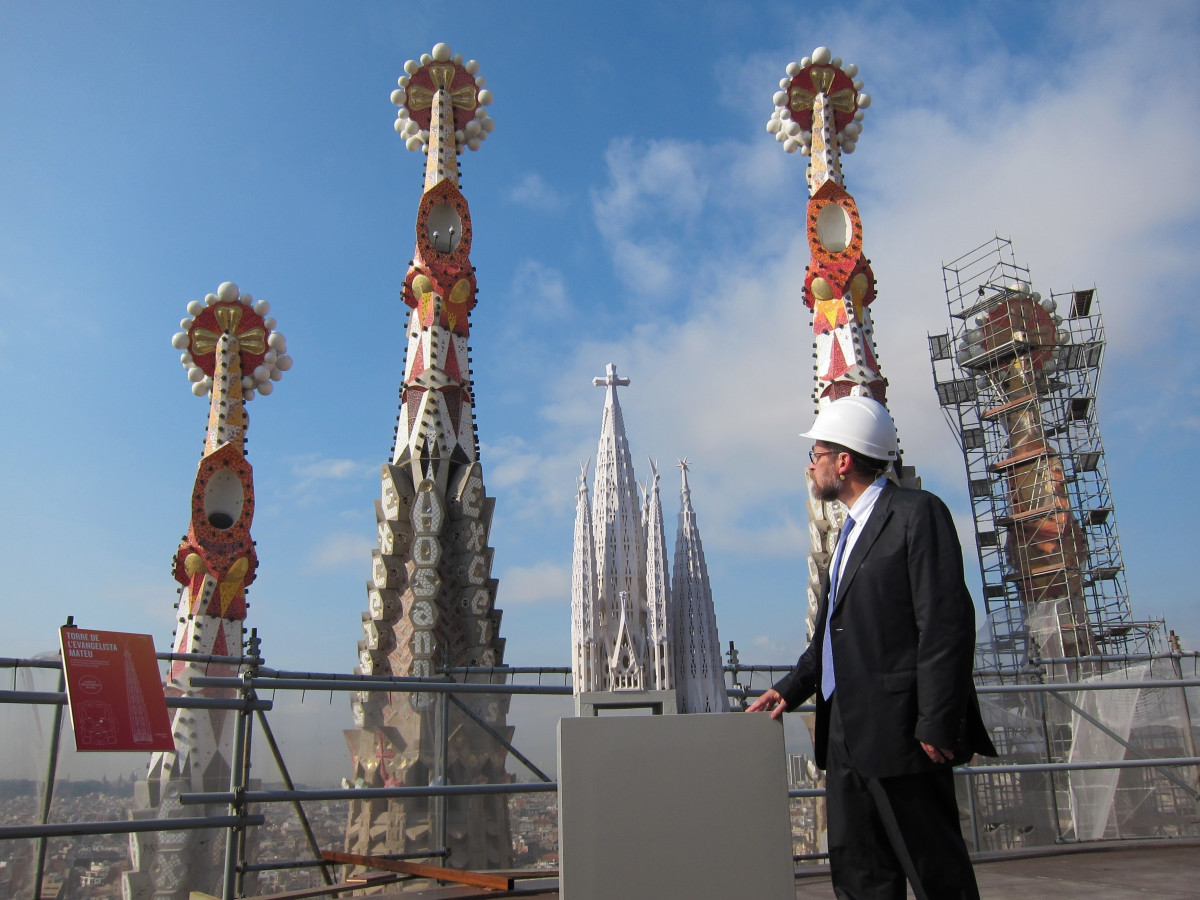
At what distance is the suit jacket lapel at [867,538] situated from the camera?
262 cm

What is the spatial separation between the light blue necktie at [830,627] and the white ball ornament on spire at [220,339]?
512 inches

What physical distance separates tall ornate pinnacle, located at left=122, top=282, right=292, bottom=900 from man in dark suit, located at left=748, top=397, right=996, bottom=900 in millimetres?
7932

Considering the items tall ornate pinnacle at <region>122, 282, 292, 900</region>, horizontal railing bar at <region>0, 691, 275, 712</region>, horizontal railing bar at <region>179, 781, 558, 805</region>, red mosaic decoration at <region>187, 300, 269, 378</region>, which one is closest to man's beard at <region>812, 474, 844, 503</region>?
horizontal railing bar at <region>179, 781, 558, 805</region>

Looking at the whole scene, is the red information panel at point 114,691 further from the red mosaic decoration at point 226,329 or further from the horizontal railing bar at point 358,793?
the red mosaic decoration at point 226,329

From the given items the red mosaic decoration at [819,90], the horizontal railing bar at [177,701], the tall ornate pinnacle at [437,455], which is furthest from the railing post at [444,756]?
the red mosaic decoration at [819,90]

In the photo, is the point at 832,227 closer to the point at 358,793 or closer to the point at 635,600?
the point at 635,600

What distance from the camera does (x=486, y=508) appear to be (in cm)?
1386

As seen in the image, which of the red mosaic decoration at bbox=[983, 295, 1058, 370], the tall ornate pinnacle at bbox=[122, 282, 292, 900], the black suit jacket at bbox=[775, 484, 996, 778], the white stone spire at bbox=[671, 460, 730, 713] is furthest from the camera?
the red mosaic decoration at bbox=[983, 295, 1058, 370]

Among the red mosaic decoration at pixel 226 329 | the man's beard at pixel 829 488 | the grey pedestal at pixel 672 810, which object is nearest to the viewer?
the grey pedestal at pixel 672 810

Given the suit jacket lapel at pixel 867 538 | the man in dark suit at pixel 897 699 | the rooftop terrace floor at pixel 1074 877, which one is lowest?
the rooftop terrace floor at pixel 1074 877

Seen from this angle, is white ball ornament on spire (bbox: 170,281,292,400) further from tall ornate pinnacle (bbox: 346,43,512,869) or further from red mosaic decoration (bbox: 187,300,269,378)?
tall ornate pinnacle (bbox: 346,43,512,869)

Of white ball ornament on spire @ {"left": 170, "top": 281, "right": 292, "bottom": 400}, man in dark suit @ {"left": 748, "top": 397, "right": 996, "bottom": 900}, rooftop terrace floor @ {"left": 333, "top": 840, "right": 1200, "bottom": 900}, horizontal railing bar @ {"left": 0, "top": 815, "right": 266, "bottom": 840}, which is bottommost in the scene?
rooftop terrace floor @ {"left": 333, "top": 840, "right": 1200, "bottom": 900}

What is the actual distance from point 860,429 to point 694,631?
43.1ft

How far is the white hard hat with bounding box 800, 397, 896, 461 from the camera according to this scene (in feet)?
9.05
